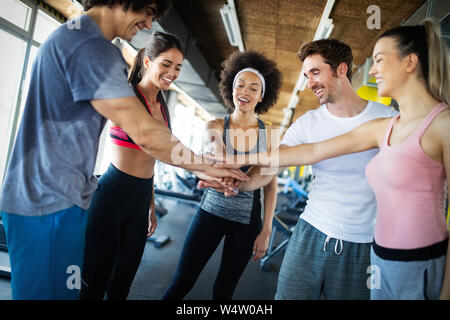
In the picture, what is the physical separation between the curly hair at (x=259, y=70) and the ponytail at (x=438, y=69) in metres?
1.47

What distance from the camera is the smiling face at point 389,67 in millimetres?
1040

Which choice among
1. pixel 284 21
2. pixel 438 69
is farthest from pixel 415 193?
pixel 284 21

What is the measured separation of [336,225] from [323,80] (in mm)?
767

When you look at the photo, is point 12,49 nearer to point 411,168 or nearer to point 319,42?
point 319,42

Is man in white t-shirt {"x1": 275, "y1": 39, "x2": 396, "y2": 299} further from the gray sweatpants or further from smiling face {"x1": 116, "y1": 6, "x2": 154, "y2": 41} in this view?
smiling face {"x1": 116, "y1": 6, "x2": 154, "y2": 41}

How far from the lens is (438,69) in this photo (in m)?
0.99

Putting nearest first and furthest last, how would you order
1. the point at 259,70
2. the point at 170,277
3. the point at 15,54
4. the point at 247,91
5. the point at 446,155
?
the point at 446,155
the point at 247,91
the point at 259,70
the point at 170,277
the point at 15,54

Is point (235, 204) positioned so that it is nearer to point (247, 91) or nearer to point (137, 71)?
point (247, 91)

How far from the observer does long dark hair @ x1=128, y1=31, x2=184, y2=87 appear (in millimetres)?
1822

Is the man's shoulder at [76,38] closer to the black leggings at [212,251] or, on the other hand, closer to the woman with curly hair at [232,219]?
the woman with curly hair at [232,219]

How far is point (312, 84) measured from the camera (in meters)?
1.63

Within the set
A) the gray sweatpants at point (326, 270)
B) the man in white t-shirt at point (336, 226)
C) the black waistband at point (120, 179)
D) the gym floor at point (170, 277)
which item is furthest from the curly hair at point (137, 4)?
the gym floor at point (170, 277)

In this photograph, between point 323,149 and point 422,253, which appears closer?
point 422,253

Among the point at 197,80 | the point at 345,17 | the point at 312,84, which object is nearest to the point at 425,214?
the point at 312,84
